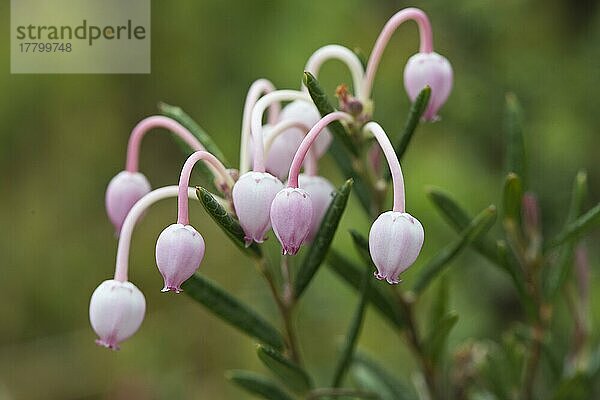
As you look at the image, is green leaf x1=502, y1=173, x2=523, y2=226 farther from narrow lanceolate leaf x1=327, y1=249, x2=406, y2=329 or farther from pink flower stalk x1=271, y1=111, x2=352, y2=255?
pink flower stalk x1=271, y1=111, x2=352, y2=255

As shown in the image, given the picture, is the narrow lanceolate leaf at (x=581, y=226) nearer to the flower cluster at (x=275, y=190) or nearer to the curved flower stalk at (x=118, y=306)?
the flower cluster at (x=275, y=190)

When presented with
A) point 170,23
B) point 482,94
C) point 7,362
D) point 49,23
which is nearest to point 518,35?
point 482,94

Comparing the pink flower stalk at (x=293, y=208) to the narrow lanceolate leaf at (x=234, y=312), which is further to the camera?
the narrow lanceolate leaf at (x=234, y=312)

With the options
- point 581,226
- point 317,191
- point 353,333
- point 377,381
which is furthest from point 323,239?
point 377,381

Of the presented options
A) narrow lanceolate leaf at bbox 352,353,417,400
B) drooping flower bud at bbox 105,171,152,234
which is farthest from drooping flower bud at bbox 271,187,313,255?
narrow lanceolate leaf at bbox 352,353,417,400

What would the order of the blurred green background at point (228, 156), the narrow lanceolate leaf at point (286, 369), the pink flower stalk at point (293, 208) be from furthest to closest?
the blurred green background at point (228, 156) → the narrow lanceolate leaf at point (286, 369) → the pink flower stalk at point (293, 208)

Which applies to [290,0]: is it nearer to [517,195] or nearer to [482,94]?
[482,94]

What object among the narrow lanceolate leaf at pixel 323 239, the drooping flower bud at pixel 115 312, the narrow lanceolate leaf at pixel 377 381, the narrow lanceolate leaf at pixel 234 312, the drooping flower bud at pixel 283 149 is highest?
the drooping flower bud at pixel 283 149

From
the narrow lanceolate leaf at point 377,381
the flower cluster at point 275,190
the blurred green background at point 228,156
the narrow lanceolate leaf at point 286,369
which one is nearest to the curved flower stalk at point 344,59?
the flower cluster at point 275,190
